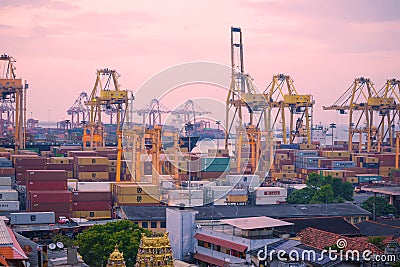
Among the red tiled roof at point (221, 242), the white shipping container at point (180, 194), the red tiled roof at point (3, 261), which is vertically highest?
the red tiled roof at point (3, 261)

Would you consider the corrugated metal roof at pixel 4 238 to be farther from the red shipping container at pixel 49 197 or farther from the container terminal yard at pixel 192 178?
the red shipping container at pixel 49 197

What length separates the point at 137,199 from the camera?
110 feet

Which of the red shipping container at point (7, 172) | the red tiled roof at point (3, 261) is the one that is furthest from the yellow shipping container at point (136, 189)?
the red tiled roof at point (3, 261)

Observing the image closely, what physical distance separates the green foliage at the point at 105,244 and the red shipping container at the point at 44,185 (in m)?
10.9

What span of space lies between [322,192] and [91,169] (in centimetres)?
1234

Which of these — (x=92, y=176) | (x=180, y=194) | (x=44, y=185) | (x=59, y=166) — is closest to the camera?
(x=180, y=194)

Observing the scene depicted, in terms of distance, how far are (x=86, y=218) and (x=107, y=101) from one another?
81.6ft

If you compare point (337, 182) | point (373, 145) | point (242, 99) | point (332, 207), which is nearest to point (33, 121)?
point (373, 145)

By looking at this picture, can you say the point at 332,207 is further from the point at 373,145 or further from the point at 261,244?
the point at 373,145

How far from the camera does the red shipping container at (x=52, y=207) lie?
104 feet

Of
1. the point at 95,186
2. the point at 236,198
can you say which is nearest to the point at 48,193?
the point at 95,186

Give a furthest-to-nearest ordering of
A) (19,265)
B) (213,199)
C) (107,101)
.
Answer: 1. (107,101)
2. (213,199)
3. (19,265)

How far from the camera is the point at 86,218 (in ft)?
107

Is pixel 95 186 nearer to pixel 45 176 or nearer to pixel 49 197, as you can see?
pixel 45 176
